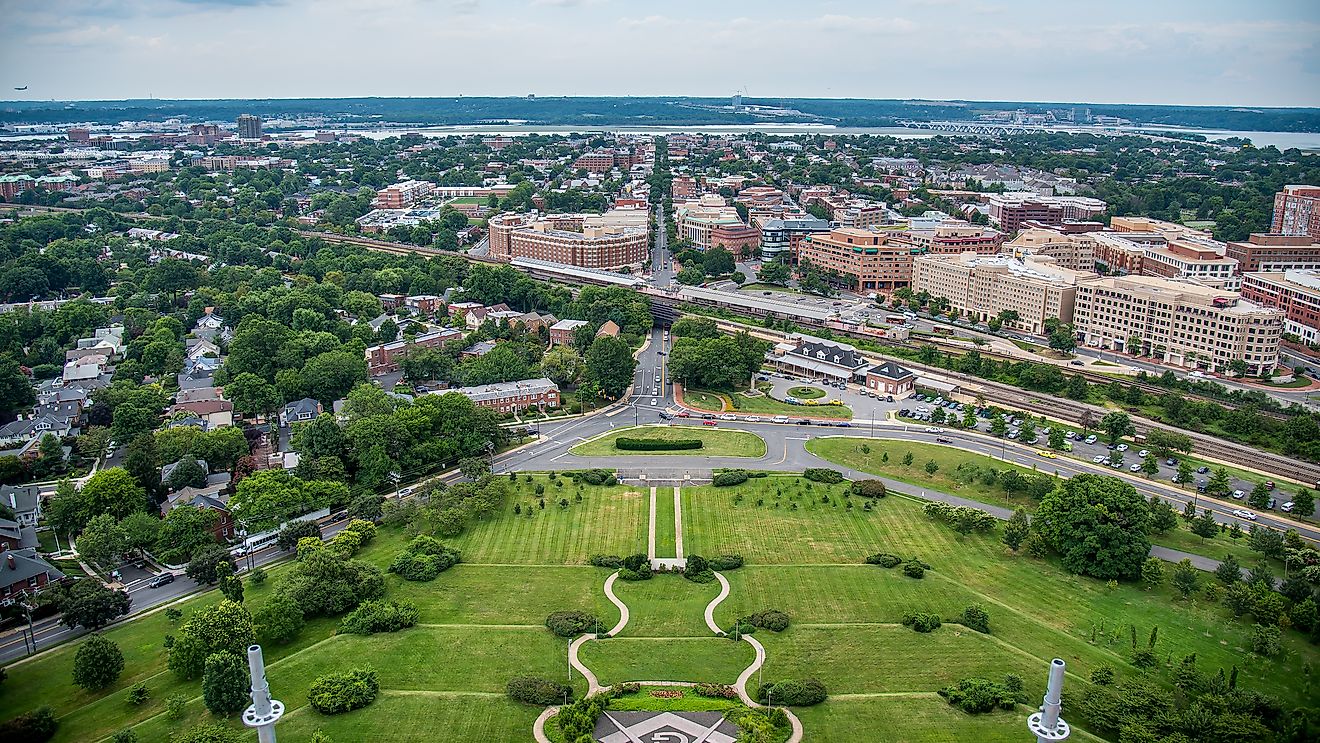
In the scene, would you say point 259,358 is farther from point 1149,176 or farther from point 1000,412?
point 1149,176

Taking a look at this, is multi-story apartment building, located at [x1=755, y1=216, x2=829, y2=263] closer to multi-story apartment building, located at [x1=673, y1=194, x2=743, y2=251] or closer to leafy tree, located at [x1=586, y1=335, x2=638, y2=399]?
multi-story apartment building, located at [x1=673, y1=194, x2=743, y2=251]

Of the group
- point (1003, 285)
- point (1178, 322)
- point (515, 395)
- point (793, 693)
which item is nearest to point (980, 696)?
point (793, 693)

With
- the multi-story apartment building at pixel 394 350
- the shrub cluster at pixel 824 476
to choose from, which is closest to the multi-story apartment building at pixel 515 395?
the multi-story apartment building at pixel 394 350

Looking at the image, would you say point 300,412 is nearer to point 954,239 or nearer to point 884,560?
point 884,560

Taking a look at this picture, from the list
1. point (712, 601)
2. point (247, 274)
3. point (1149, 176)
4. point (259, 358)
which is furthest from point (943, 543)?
point (1149, 176)

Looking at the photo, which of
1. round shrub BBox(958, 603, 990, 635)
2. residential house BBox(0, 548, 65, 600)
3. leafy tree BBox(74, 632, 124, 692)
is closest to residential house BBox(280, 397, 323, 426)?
residential house BBox(0, 548, 65, 600)

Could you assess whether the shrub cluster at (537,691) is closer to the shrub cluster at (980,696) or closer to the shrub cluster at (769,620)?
the shrub cluster at (769,620)

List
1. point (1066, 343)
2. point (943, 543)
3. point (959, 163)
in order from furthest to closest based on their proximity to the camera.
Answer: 1. point (959, 163)
2. point (1066, 343)
3. point (943, 543)
